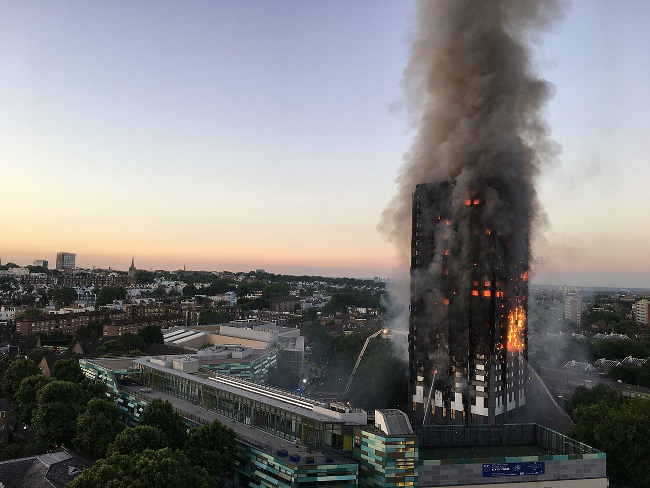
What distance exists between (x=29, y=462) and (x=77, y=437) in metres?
6.61

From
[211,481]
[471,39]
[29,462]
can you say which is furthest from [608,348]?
[29,462]

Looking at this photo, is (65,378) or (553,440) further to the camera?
(65,378)

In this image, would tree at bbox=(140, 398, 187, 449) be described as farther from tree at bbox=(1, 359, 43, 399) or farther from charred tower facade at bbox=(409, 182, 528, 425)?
charred tower facade at bbox=(409, 182, 528, 425)

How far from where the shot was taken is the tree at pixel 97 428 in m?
39.2

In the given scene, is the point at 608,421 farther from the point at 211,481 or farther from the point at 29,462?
the point at 29,462

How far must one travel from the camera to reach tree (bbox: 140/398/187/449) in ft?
122

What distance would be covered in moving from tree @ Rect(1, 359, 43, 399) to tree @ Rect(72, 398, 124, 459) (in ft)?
63.1

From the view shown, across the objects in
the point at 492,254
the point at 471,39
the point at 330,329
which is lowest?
the point at 330,329

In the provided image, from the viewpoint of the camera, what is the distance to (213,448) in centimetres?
3381

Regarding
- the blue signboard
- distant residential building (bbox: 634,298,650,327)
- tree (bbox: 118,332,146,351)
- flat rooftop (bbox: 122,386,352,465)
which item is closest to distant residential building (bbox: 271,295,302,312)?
tree (bbox: 118,332,146,351)

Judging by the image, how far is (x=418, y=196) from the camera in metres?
58.0

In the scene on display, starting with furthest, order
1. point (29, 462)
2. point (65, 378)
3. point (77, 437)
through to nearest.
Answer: point (65, 378)
point (77, 437)
point (29, 462)

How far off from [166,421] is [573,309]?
161271 millimetres

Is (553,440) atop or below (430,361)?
below
